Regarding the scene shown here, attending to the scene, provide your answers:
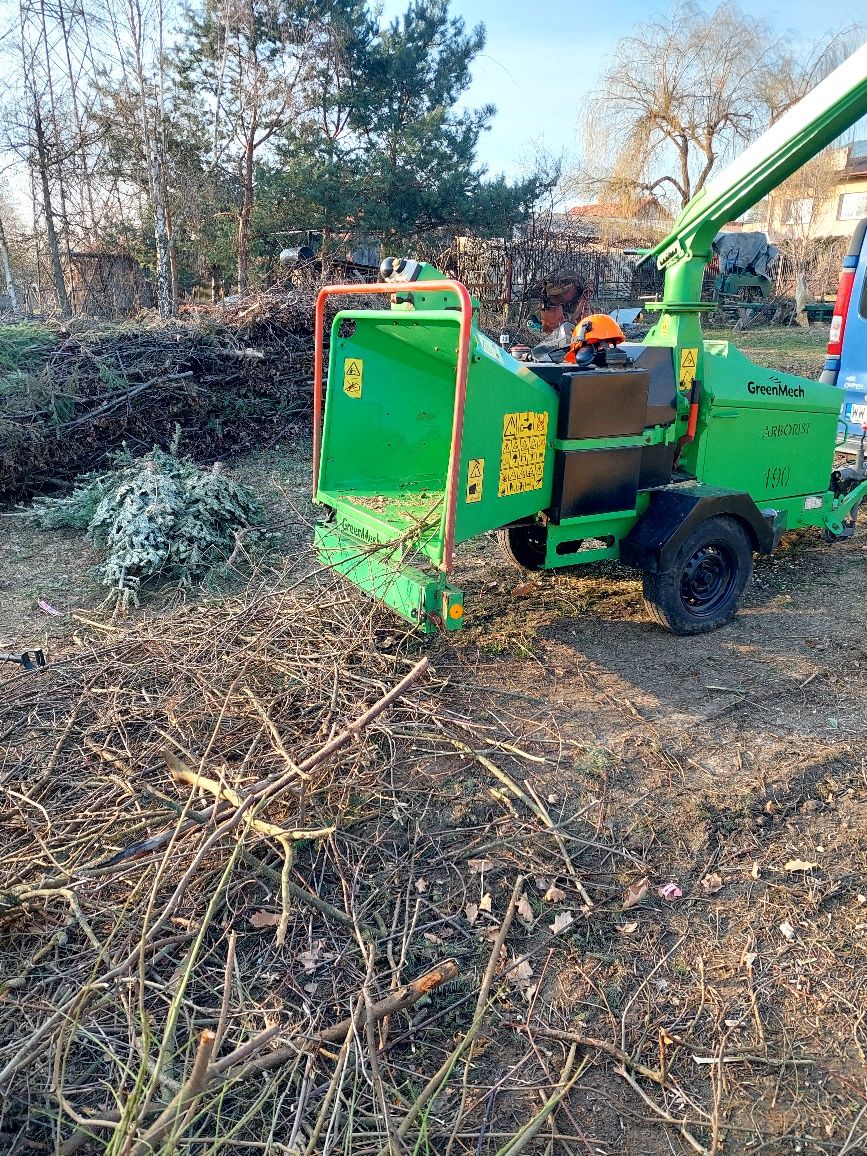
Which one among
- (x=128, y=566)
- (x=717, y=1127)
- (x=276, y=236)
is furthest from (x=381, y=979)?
(x=276, y=236)

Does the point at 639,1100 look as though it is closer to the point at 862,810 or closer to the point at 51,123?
the point at 862,810

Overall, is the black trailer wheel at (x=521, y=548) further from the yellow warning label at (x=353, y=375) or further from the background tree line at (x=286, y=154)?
the background tree line at (x=286, y=154)

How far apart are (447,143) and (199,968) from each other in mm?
18367

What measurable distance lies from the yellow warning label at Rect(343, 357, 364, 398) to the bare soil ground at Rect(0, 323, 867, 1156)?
142 cm

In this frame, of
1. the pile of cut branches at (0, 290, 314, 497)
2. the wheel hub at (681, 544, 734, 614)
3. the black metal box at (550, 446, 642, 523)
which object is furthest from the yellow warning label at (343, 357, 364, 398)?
the pile of cut branches at (0, 290, 314, 497)

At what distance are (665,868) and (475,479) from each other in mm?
1880

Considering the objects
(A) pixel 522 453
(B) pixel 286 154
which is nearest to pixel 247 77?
(B) pixel 286 154

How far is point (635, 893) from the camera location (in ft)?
9.44

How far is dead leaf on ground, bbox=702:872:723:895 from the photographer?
2.91m

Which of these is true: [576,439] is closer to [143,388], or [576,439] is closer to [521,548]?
[521,548]

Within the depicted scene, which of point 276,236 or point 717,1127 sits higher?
point 276,236

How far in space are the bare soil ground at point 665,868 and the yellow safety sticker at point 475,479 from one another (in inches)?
37.7

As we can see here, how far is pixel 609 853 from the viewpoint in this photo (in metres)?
3.08

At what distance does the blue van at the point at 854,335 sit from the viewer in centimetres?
770
